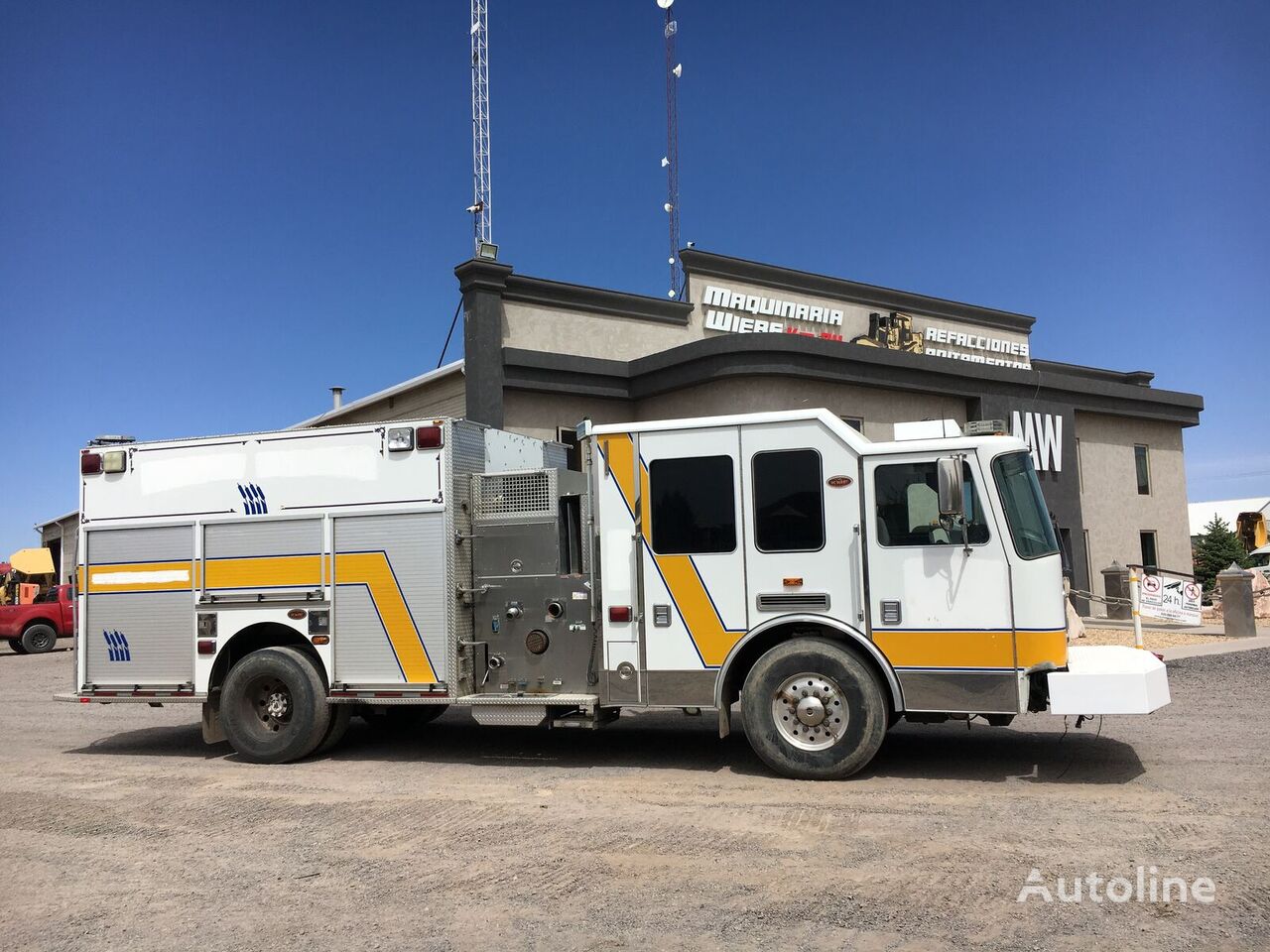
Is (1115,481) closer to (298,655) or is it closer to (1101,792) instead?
(1101,792)

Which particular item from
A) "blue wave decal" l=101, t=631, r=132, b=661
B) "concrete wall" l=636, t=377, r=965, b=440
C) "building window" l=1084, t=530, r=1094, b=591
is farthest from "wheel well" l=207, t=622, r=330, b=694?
"building window" l=1084, t=530, r=1094, b=591

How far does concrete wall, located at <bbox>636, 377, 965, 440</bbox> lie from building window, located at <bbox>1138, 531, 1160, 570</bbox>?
819 cm

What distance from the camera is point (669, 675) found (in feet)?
26.0

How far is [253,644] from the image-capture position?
9273 mm

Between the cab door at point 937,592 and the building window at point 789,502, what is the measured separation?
40 centimetres

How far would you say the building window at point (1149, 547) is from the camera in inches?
1071

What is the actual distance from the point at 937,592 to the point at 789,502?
1304 mm

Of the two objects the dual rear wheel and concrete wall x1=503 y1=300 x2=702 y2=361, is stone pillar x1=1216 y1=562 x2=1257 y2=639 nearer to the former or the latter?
concrete wall x1=503 y1=300 x2=702 y2=361

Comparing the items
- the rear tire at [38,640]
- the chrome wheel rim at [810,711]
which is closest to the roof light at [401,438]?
the chrome wheel rim at [810,711]

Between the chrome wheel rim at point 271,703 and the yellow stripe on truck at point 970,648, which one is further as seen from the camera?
the chrome wheel rim at point 271,703

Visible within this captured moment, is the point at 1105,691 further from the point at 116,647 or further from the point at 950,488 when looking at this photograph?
the point at 116,647

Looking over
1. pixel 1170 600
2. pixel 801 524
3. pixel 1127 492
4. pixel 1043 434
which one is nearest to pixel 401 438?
pixel 801 524

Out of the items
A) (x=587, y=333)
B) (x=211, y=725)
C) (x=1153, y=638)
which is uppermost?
(x=587, y=333)

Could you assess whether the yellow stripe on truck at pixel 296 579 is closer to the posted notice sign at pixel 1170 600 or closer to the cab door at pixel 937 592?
the cab door at pixel 937 592
